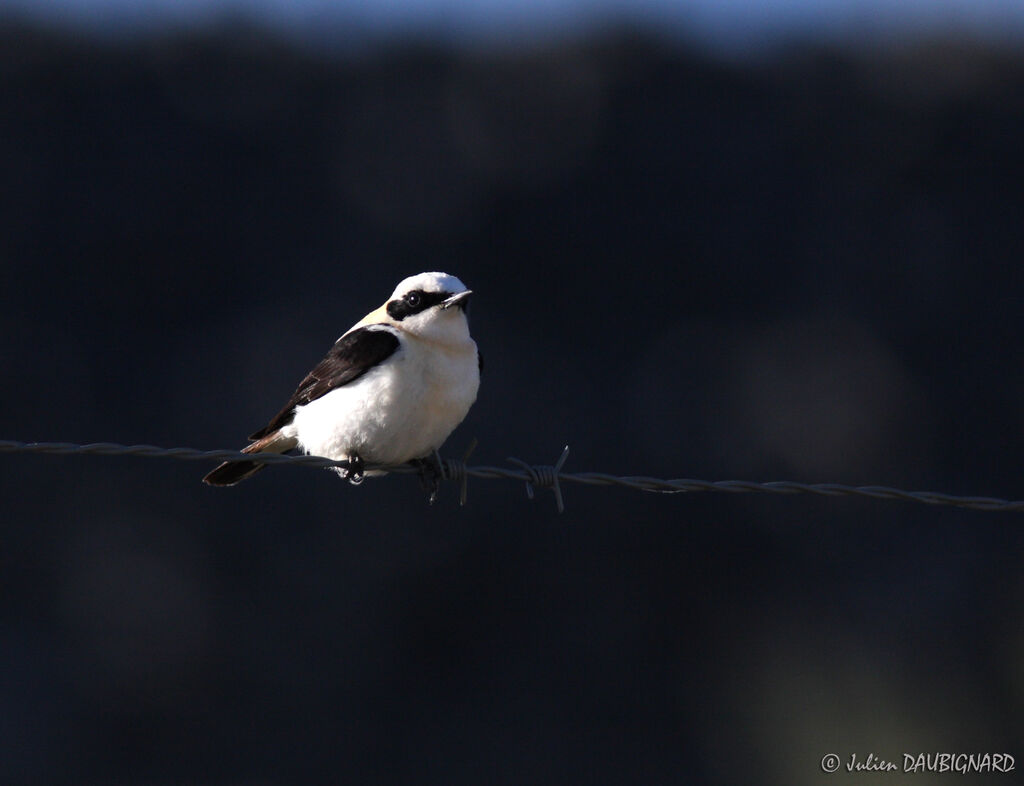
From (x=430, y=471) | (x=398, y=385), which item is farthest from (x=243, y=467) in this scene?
(x=398, y=385)

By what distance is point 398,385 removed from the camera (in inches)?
259

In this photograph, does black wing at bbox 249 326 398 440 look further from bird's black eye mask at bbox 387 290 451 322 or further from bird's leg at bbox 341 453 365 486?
bird's leg at bbox 341 453 365 486

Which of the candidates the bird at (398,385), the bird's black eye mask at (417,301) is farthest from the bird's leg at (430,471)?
the bird's black eye mask at (417,301)

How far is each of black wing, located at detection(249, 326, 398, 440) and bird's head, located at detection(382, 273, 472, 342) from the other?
5.9 inches

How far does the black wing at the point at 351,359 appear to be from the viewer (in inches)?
264

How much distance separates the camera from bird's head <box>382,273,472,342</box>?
6836 mm

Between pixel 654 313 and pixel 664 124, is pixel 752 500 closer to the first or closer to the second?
pixel 654 313

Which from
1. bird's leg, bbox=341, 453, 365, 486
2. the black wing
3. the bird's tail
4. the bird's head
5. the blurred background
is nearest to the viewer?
bird's leg, bbox=341, 453, 365, 486

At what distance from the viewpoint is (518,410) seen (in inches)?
690

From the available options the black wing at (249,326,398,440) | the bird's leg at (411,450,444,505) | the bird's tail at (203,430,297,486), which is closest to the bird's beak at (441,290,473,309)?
the black wing at (249,326,398,440)

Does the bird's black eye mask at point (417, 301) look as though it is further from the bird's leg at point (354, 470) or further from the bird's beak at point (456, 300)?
the bird's leg at point (354, 470)

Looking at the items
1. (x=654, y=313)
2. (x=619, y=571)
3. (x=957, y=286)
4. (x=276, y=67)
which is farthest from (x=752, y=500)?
(x=276, y=67)

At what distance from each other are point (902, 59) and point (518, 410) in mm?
10428

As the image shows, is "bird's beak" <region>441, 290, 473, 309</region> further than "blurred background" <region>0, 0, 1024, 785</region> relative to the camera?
No
